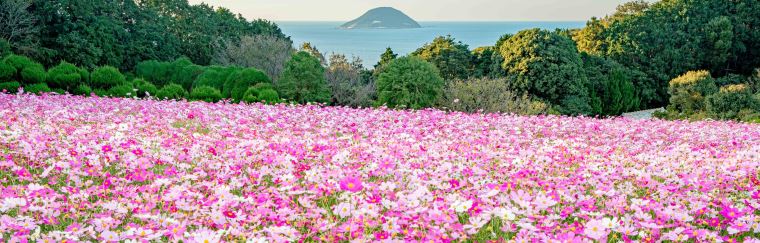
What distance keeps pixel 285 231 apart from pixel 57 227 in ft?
4.79

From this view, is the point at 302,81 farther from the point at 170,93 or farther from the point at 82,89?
the point at 82,89

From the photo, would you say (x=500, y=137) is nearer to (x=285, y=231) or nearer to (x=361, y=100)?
(x=285, y=231)

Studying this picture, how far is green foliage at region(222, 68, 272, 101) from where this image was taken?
22.5 m

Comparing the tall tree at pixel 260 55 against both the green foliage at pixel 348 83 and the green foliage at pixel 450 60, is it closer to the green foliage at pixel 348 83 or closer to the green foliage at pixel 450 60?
the green foliage at pixel 348 83

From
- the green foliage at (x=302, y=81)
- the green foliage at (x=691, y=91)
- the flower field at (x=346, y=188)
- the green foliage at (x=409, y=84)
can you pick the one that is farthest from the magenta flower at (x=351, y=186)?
the green foliage at (x=691, y=91)

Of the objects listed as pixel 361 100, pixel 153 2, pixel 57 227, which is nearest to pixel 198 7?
pixel 153 2

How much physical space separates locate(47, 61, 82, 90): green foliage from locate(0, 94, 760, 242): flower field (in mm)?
10033

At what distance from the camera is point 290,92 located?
81.5 feet

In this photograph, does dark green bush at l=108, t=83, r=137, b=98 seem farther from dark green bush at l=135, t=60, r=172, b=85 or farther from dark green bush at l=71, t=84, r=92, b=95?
dark green bush at l=135, t=60, r=172, b=85

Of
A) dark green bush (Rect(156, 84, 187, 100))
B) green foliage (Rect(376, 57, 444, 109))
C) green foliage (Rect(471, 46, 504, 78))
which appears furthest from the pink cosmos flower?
green foliage (Rect(471, 46, 504, 78))

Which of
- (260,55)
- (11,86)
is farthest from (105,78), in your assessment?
(260,55)

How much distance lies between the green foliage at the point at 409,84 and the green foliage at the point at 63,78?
12.1m

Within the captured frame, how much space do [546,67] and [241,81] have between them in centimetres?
1938

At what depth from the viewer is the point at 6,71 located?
17.8 metres
